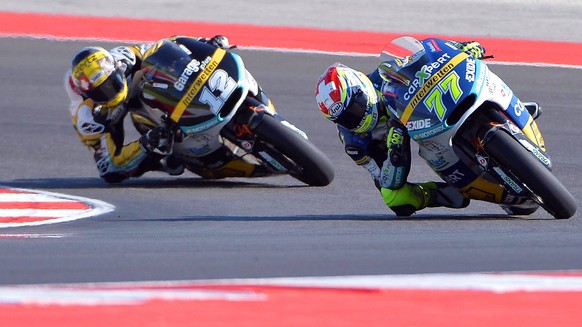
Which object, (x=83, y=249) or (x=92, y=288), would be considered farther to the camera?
(x=83, y=249)

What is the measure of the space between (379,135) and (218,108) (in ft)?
5.03

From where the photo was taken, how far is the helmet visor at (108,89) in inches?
356

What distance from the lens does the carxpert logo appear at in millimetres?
8398

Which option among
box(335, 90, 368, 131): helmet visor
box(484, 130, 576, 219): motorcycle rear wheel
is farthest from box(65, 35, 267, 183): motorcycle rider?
box(484, 130, 576, 219): motorcycle rear wheel

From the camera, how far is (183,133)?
30.7 feet

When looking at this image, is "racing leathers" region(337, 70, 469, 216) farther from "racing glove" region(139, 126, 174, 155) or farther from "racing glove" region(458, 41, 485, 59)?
"racing glove" region(139, 126, 174, 155)

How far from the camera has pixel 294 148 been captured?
9.07 meters

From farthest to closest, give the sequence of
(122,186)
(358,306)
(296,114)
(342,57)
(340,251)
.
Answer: (342,57) < (296,114) < (122,186) < (340,251) < (358,306)

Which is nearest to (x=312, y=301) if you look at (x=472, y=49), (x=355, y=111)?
(x=355, y=111)

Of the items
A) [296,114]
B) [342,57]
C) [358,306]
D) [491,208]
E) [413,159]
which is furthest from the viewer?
[342,57]

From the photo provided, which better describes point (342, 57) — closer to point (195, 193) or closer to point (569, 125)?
point (569, 125)

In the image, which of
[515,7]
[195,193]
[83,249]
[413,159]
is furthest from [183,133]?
[515,7]

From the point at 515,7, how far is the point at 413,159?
726 cm

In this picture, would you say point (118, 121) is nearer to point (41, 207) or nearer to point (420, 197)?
point (41, 207)
